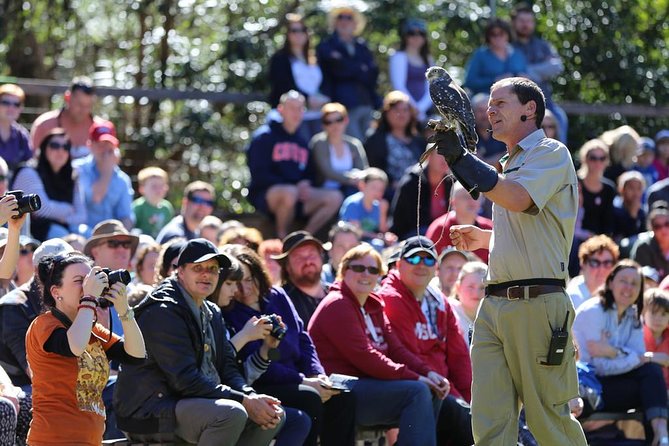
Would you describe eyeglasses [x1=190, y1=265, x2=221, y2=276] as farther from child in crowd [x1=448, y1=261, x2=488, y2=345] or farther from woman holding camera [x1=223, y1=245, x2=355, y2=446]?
child in crowd [x1=448, y1=261, x2=488, y2=345]

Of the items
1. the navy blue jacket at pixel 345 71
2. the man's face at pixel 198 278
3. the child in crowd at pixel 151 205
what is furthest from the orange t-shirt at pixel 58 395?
the navy blue jacket at pixel 345 71

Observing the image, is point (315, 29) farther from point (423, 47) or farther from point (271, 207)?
point (271, 207)

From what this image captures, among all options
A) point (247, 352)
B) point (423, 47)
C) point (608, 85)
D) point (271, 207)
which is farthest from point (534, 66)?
point (247, 352)

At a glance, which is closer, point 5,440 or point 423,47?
point 5,440

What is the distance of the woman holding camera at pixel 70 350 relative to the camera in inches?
247

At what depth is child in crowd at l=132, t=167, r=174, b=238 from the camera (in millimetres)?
11844

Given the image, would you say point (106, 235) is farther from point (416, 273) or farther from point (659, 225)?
point (659, 225)

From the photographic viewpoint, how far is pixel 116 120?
16062 millimetres

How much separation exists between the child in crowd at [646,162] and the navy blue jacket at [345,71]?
317cm

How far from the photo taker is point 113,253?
891cm

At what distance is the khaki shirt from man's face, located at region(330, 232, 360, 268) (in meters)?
4.16

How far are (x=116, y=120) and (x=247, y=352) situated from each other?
8.64 metres

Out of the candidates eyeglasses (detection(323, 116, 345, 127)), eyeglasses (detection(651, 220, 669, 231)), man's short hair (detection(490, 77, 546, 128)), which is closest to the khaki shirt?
man's short hair (detection(490, 77, 546, 128))

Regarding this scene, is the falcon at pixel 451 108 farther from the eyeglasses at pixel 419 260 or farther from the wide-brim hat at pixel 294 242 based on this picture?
the wide-brim hat at pixel 294 242
